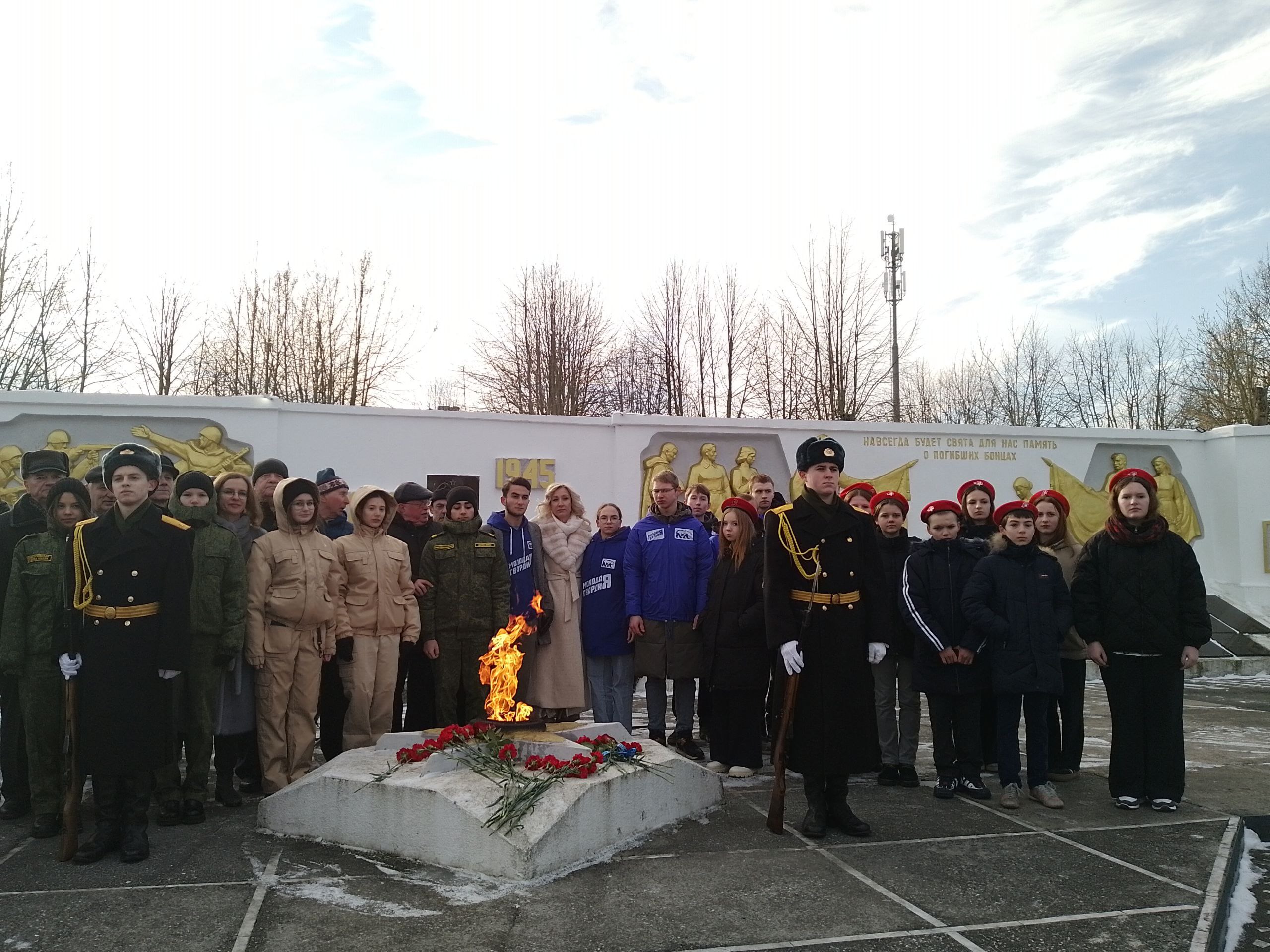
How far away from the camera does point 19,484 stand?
38.1 ft

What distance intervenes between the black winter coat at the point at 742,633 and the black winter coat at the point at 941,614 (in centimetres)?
83

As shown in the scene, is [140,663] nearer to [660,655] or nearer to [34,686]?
[34,686]

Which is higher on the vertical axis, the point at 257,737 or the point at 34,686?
the point at 34,686

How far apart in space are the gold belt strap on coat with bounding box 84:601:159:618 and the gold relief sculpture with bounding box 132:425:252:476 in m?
7.96

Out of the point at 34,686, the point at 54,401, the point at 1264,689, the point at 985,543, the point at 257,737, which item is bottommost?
the point at 1264,689

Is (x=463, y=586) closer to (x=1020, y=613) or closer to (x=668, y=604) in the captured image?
(x=668, y=604)

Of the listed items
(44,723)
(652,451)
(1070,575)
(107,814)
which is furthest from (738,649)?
(652,451)

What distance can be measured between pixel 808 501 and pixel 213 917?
310 cm

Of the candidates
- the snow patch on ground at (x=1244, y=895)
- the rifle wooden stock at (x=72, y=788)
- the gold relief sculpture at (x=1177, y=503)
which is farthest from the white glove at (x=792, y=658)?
the gold relief sculpture at (x=1177, y=503)

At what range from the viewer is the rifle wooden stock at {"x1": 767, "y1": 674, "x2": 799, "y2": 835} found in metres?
4.48

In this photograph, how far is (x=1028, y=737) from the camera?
5145 mm

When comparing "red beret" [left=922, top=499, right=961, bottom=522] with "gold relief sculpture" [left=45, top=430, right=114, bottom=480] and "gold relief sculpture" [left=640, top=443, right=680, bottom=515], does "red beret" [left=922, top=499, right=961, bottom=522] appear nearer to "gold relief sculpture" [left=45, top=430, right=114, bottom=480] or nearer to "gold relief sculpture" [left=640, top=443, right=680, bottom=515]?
"gold relief sculpture" [left=640, top=443, right=680, bottom=515]

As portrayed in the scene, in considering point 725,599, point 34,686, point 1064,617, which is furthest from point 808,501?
point 34,686

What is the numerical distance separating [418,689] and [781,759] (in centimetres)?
276
